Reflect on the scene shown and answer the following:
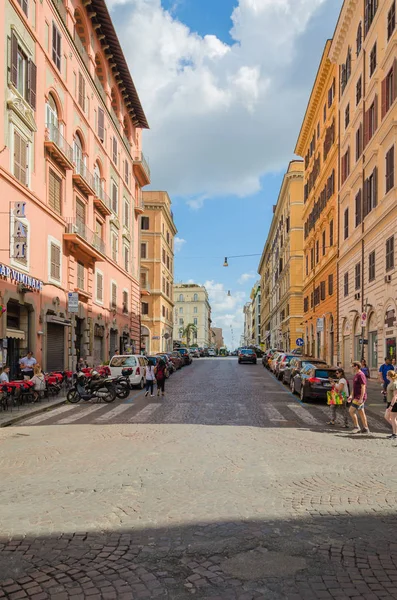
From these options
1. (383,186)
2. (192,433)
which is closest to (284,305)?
(383,186)

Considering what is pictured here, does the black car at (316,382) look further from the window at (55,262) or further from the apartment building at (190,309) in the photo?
the apartment building at (190,309)

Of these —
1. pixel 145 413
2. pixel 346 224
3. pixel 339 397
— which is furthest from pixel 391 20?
pixel 145 413

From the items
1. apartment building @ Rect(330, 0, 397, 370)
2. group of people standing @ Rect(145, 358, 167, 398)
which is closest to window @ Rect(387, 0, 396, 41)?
apartment building @ Rect(330, 0, 397, 370)

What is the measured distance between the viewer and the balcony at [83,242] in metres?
27.0

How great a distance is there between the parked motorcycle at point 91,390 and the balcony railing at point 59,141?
443 inches

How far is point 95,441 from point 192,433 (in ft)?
7.18

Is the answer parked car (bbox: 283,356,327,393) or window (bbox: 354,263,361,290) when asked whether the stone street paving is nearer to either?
parked car (bbox: 283,356,327,393)

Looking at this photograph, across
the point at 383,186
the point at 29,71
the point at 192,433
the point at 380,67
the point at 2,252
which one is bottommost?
the point at 192,433

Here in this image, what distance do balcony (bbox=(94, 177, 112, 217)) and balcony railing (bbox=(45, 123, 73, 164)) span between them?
14.6 ft

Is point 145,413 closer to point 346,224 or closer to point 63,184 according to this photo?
point 63,184

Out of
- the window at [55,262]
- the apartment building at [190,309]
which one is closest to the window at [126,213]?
the window at [55,262]

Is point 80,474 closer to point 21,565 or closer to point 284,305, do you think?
point 21,565

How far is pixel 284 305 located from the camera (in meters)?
67.8

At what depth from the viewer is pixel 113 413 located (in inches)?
632
